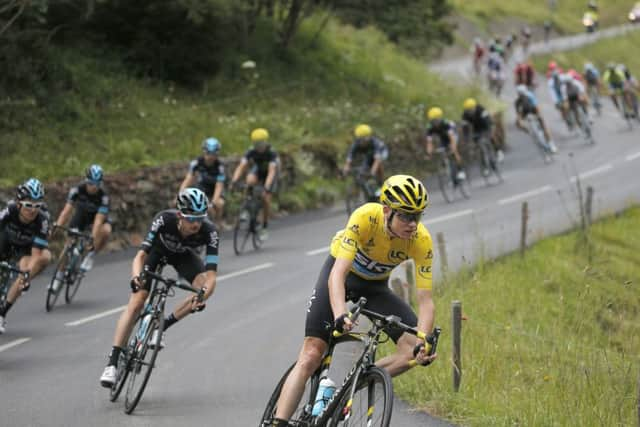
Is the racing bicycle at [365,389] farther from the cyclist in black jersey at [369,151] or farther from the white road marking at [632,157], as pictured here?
the white road marking at [632,157]

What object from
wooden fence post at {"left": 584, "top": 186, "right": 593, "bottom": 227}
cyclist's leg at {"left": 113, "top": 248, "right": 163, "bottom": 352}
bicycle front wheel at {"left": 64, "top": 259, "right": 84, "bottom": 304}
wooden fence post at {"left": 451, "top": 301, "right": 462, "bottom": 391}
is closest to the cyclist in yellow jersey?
wooden fence post at {"left": 451, "top": 301, "right": 462, "bottom": 391}

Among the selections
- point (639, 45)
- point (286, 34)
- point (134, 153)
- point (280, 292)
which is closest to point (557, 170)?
point (286, 34)

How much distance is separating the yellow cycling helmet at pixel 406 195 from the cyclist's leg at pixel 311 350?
924 mm

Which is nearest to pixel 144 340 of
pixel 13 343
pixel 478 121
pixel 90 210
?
pixel 13 343

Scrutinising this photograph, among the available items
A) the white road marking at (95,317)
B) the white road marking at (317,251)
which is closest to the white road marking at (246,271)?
the white road marking at (317,251)

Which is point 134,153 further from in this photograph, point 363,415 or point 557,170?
point 363,415

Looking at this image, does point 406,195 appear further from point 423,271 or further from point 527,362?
point 527,362

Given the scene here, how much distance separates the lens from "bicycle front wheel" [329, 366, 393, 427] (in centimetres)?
647

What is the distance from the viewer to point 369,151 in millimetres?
20859

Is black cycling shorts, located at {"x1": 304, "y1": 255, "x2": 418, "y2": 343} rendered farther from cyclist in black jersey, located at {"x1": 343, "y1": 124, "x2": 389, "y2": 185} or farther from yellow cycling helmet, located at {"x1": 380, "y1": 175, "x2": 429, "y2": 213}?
cyclist in black jersey, located at {"x1": 343, "y1": 124, "x2": 389, "y2": 185}

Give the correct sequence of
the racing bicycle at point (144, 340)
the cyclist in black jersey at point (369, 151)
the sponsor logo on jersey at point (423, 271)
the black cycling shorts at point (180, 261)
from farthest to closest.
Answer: the cyclist in black jersey at point (369, 151) < the black cycling shorts at point (180, 261) < the racing bicycle at point (144, 340) < the sponsor logo on jersey at point (423, 271)

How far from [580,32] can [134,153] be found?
6557cm

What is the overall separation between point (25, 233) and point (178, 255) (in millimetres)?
2866

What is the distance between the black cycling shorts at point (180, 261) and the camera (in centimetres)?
1012
